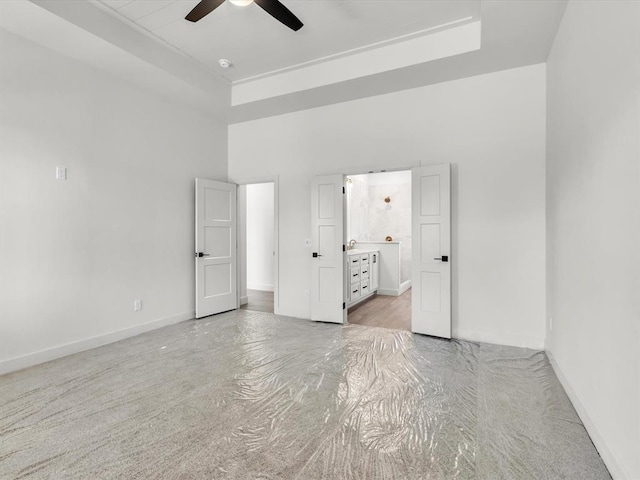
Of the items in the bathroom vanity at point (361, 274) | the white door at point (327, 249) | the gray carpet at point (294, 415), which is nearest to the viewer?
the gray carpet at point (294, 415)

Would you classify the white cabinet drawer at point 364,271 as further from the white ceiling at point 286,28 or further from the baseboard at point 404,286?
the white ceiling at point 286,28

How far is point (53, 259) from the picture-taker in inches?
129

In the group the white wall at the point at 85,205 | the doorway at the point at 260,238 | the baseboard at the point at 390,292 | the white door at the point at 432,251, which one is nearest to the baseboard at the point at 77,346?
the white wall at the point at 85,205

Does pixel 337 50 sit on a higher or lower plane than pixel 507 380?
higher

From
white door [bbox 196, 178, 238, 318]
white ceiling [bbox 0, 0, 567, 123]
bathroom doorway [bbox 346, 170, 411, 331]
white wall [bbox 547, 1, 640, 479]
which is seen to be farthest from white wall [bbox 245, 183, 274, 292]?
white wall [bbox 547, 1, 640, 479]

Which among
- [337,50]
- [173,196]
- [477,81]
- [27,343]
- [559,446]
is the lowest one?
[559,446]

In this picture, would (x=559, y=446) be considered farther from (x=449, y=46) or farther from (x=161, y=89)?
(x=161, y=89)

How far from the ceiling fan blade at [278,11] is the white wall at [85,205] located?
2.34 m

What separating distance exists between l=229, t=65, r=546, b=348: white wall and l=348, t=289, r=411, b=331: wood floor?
36.1 inches

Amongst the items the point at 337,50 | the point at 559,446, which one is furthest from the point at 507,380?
the point at 337,50

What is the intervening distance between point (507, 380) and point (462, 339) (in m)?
1.06

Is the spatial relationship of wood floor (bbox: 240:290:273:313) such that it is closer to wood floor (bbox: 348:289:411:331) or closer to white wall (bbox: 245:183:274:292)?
white wall (bbox: 245:183:274:292)

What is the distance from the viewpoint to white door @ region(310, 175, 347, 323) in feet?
14.8

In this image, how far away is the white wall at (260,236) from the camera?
7.41 metres
